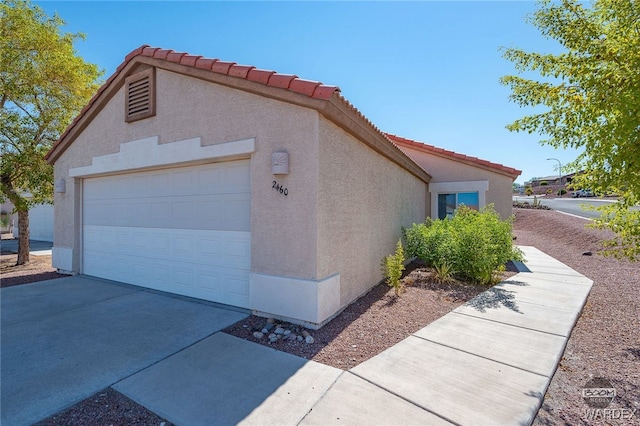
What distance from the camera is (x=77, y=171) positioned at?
8195 millimetres

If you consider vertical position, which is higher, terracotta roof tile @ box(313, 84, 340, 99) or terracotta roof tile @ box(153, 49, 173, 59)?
terracotta roof tile @ box(153, 49, 173, 59)

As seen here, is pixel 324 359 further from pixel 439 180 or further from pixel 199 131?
pixel 439 180

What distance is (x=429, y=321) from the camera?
192 inches

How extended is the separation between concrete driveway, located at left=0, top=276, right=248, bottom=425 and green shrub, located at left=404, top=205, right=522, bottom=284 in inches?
192

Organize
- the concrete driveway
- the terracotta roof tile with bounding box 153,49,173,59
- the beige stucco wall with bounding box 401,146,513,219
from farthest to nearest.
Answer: the beige stucco wall with bounding box 401,146,513,219
the terracotta roof tile with bounding box 153,49,173,59
the concrete driveway

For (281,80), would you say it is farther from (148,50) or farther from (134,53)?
(134,53)

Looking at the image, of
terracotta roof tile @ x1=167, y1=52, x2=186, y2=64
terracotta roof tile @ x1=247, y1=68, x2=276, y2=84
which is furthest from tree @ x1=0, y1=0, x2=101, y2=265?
terracotta roof tile @ x1=247, y1=68, x2=276, y2=84

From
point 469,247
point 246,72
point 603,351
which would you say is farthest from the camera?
point 469,247

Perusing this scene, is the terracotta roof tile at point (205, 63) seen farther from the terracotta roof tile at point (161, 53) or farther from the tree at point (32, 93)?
the tree at point (32, 93)

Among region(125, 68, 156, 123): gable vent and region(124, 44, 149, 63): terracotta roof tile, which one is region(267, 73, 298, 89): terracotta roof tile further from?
region(124, 44, 149, 63): terracotta roof tile

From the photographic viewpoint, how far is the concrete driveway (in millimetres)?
3041

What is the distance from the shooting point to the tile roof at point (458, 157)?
1203 centimetres

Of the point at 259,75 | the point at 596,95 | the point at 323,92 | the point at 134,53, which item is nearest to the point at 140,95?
the point at 134,53

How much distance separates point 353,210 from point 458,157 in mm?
8900
